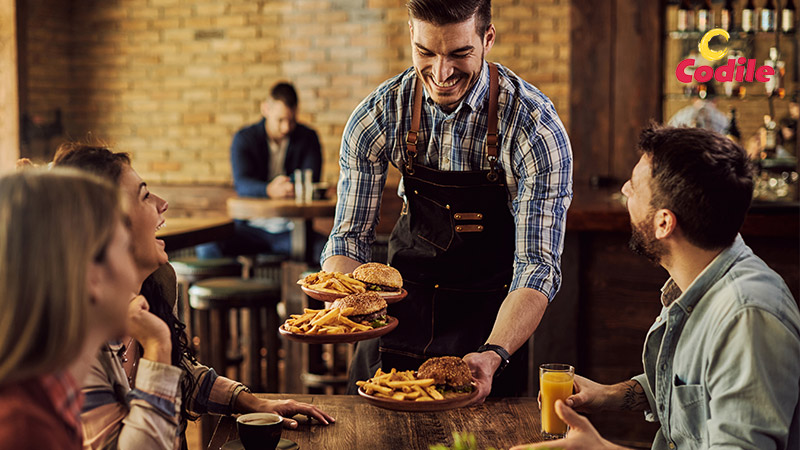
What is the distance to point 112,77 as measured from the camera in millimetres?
7703

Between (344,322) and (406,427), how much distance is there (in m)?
0.27

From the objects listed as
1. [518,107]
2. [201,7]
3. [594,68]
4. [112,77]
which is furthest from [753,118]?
[112,77]

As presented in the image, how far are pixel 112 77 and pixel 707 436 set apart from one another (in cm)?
701

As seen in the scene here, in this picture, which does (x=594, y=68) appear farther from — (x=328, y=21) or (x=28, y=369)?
(x=28, y=369)

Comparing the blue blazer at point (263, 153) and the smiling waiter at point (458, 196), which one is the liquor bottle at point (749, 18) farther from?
the smiling waiter at point (458, 196)

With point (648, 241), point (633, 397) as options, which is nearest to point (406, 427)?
point (633, 397)

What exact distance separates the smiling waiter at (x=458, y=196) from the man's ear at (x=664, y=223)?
1.72 feet

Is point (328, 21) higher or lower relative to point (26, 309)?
higher

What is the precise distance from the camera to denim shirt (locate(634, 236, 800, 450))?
152cm

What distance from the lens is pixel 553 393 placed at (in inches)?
76.0

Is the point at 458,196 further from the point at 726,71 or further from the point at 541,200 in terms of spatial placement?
the point at 726,71

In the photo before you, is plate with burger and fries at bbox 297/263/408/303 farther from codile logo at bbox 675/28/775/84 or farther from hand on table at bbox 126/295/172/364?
codile logo at bbox 675/28/775/84

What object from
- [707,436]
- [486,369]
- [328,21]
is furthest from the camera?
[328,21]

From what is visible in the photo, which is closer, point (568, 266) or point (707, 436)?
point (707, 436)
